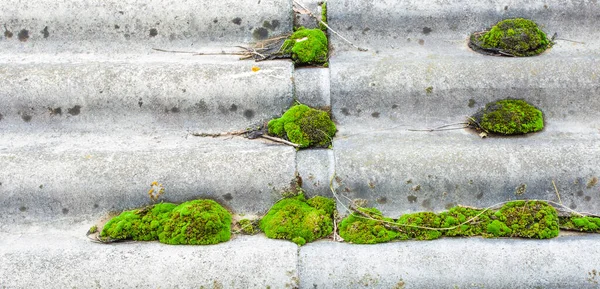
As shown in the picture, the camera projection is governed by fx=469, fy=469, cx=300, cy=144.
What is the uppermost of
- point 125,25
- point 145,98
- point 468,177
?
point 125,25

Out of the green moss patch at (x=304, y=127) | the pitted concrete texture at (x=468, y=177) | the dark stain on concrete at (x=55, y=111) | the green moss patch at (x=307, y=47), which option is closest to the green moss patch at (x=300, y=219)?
the pitted concrete texture at (x=468, y=177)

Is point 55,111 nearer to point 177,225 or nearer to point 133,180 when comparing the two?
point 133,180

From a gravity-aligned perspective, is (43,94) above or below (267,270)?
above

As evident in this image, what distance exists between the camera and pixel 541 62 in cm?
303

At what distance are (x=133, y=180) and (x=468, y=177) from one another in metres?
1.86

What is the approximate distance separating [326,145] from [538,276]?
1289 millimetres

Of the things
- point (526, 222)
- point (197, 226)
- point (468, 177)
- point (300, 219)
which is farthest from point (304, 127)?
point (526, 222)

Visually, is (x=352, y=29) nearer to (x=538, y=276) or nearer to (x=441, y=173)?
(x=441, y=173)

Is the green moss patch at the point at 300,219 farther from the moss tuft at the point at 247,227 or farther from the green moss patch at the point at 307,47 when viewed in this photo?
the green moss patch at the point at 307,47

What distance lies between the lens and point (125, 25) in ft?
10.9

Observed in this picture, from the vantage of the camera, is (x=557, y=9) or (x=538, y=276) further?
(x=557, y=9)

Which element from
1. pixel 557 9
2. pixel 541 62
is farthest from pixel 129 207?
pixel 557 9

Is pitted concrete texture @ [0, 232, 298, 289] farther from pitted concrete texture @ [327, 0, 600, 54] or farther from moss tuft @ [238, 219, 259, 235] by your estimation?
pitted concrete texture @ [327, 0, 600, 54]

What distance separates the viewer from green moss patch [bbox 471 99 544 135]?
2.81m
